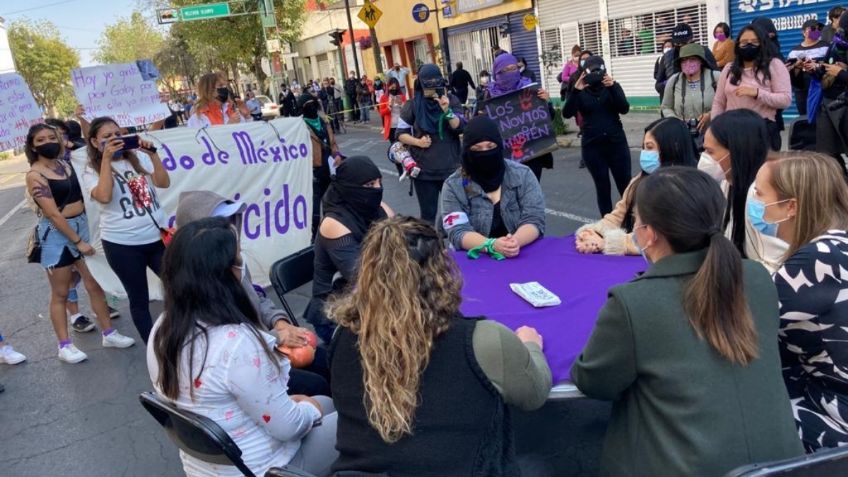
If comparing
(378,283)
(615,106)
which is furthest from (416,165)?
(378,283)

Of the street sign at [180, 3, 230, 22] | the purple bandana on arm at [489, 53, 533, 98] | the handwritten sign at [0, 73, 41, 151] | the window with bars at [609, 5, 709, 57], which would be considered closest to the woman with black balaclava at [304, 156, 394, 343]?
the purple bandana on arm at [489, 53, 533, 98]

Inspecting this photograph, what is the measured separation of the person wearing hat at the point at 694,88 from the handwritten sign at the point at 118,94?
4.66m

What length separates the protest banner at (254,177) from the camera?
222 inches

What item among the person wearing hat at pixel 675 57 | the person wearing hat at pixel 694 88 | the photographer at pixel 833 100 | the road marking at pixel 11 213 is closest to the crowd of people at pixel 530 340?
the person wearing hat at pixel 694 88

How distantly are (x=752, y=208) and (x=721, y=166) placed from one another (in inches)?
31.0

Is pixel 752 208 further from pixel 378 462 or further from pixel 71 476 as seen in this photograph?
pixel 71 476

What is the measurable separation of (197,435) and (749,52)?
501cm

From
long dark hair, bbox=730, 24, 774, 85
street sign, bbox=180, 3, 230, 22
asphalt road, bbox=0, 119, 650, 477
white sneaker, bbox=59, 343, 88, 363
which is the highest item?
street sign, bbox=180, 3, 230, 22

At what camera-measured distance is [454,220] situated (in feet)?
12.2

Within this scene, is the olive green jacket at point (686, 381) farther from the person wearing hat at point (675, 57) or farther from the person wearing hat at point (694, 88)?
the person wearing hat at point (675, 57)

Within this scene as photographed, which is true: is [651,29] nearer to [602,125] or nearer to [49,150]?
[602,125]

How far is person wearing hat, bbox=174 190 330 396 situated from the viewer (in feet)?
10.1

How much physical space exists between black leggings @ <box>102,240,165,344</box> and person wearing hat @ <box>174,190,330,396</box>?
1.25m

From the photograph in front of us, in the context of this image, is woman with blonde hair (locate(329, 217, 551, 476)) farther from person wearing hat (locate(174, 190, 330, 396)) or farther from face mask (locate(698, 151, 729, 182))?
face mask (locate(698, 151, 729, 182))
